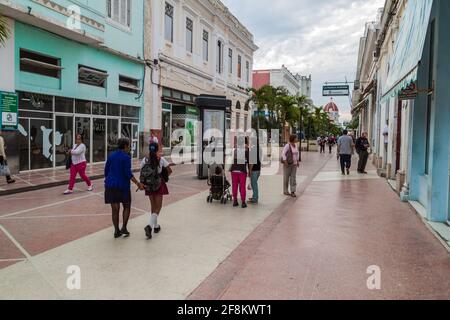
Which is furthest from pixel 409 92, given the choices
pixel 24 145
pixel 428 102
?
pixel 24 145

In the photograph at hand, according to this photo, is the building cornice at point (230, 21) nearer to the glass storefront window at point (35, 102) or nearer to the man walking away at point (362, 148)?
the glass storefront window at point (35, 102)

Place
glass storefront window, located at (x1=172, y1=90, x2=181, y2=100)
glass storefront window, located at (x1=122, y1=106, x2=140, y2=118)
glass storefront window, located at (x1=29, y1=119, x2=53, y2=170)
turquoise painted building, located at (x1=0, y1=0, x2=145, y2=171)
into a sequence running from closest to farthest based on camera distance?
turquoise painted building, located at (x1=0, y1=0, x2=145, y2=171) → glass storefront window, located at (x1=29, y1=119, x2=53, y2=170) → glass storefront window, located at (x1=122, y1=106, x2=140, y2=118) → glass storefront window, located at (x1=172, y1=90, x2=181, y2=100)

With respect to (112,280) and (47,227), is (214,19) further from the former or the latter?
(112,280)

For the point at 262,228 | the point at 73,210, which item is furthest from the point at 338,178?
the point at 73,210

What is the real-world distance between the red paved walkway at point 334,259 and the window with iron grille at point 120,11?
14.4 metres

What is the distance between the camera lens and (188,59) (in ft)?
90.7

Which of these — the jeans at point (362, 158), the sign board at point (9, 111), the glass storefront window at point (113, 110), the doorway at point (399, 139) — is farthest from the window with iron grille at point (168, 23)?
the doorway at point (399, 139)

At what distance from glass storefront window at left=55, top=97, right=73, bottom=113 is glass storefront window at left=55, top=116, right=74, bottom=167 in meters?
0.30

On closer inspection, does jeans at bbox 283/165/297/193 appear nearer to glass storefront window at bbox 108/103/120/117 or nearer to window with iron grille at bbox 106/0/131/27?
glass storefront window at bbox 108/103/120/117

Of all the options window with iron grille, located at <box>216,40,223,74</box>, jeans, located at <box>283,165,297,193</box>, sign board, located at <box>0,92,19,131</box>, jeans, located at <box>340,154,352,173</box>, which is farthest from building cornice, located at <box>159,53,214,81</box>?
jeans, located at <box>283,165,297,193</box>

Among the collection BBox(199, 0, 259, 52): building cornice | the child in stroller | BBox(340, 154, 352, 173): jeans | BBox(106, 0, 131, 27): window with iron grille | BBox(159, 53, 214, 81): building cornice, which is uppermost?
BBox(199, 0, 259, 52): building cornice

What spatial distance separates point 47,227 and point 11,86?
8463mm

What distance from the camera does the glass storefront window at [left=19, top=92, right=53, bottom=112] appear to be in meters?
14.8

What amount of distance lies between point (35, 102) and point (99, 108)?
390 cm
